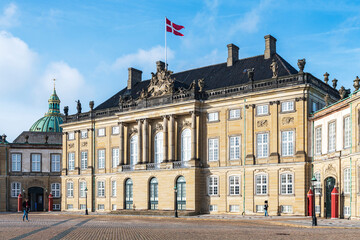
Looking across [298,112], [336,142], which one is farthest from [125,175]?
[336,142]

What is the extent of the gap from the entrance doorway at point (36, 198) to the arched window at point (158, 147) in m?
24.7

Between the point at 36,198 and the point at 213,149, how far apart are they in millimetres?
33033

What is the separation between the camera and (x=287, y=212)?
153 feet

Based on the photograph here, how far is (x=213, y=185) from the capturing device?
5244 cm

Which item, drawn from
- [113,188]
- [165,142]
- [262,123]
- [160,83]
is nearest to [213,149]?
[165,142]

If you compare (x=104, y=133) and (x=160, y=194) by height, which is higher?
(x=104, y=133)

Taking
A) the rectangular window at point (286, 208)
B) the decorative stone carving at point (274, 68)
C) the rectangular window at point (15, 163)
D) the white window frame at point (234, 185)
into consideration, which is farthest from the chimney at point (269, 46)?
the rectangular window at point (15, 163)

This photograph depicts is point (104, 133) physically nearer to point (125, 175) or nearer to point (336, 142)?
point (125, 175)

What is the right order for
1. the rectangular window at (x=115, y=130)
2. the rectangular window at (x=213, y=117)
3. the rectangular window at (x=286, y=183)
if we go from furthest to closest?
1. the rectangular window at (x=115, y=130)
2. the rectangular window at (x=213, y=117)
3. the rectangular window at (x=286, y=183)

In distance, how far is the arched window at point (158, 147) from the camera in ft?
187

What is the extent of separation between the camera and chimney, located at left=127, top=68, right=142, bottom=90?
68125 mm

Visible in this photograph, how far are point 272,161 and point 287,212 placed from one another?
493 centimetres

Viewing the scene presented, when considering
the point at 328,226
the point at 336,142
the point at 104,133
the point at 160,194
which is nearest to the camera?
the point at 328,226

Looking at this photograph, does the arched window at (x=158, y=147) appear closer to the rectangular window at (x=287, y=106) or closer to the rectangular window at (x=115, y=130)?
the rectangular window at (x=115, y=130)
